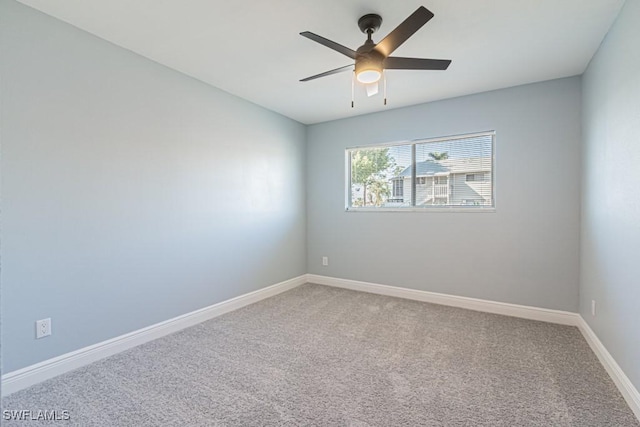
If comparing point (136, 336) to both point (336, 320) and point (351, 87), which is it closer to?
point (336, 320)

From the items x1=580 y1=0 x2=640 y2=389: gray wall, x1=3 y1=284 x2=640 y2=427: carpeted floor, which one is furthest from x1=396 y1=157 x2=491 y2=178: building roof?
x1=3 y1=284 x2=640 y2=427: carpeted floor

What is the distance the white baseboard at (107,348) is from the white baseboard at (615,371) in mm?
3252

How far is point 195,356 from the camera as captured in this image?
2.31m

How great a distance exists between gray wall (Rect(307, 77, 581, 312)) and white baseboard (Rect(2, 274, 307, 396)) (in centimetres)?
181

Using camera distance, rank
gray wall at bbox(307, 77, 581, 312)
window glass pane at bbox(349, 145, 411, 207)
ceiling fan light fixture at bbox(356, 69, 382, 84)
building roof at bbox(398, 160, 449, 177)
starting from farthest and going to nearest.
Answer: window glass pane at bbox(349, 145, 411, 207), building roof at bbox(398, 160, 449, 177), gray wall at bbox(307, 77, 581, 312), ceiling fan light fixture at bbox(356, 69, 382, 84)

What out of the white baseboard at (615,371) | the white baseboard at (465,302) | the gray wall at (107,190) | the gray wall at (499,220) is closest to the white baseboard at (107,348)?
the gray wall at (107,190)

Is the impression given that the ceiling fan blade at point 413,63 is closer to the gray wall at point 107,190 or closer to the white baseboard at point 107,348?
the gray wall at point 107,190

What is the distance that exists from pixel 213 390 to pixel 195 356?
53 centimetres

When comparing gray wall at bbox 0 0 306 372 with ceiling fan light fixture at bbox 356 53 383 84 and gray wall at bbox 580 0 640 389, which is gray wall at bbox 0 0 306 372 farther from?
gray wall at bbox 580 0 640 389

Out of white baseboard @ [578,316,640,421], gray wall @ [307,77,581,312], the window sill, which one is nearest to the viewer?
white baseboard @ [578,316,640,421]

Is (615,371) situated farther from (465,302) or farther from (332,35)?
(332,35)

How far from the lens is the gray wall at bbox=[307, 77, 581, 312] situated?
293 centimetres

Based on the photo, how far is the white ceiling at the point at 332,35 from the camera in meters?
1.91

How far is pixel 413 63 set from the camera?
79.0 inches
